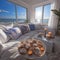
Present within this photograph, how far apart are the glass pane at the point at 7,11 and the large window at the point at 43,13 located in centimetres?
162

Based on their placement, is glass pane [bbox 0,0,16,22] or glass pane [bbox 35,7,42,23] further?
glass pane [bbox 35,7,42,23]

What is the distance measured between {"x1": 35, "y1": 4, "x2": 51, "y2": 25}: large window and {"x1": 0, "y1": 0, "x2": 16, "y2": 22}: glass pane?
1.62 metres

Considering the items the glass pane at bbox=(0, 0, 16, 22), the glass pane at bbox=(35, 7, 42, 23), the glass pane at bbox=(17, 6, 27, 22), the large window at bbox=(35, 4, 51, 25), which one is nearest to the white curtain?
the large window at bbox=(35, 4, 51, 25)

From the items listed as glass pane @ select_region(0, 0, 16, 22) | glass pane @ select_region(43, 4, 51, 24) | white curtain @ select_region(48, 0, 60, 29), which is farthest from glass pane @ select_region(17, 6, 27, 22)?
white curtain @ select_region(48, 0, 60, 29)

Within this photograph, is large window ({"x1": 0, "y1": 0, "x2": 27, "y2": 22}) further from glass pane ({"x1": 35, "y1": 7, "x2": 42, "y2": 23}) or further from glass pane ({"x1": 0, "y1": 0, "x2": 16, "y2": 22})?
glass pane ({"x1": 35, "y1": 7, "x2": 42, "y2": 23})

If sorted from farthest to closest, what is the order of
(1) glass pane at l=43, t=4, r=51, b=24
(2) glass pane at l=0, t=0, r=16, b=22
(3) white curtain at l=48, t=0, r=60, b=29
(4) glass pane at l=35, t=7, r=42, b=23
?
(4) glass pane at l=35, t=7, r=42, b=23 → (1) glass pane at l=43, t=4, r=51, b=24 → (3) white curtain at l=48, t=0, r=60, b=29 → (2) glass pane at l=0, t=0, r=16, b=22

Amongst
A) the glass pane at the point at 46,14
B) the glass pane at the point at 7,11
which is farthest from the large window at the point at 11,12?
the glass pane at the point at 46,14

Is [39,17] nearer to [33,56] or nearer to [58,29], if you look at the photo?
[58,29]

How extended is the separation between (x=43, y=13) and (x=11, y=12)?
1.89 metres

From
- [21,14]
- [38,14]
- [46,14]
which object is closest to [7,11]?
[21,14]

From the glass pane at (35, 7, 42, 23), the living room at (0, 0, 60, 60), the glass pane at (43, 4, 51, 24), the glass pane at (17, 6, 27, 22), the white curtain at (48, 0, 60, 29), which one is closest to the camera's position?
the living room at (0, 0, 60, 60)

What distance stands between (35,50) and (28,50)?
99 mm

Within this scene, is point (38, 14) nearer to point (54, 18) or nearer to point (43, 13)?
point (43, 13)

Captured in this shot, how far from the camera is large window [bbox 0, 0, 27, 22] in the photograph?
3042 millimetres
